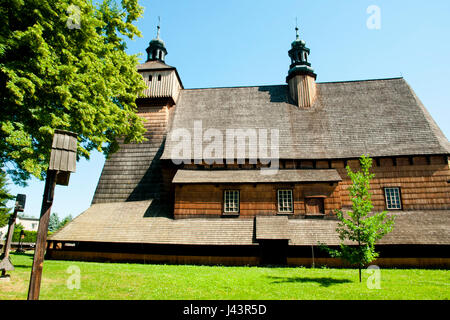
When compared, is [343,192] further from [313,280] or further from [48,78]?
[48,78]

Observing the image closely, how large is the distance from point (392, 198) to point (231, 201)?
35.0 feet

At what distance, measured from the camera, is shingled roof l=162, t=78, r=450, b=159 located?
19.5m

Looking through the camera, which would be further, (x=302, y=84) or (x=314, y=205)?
(x=302, y=84)

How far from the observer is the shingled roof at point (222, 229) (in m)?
16.0

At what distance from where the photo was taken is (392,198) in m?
18.4

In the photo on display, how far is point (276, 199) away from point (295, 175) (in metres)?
2.08

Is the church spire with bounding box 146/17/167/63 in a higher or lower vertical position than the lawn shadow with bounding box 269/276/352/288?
higher

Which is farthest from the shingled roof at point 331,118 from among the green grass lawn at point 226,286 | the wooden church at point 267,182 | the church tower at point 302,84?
the green grass lawn at point 226,286

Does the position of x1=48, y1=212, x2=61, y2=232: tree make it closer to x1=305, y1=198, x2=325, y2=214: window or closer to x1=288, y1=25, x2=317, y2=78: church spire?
x1=288, y1=25, x2=317, y2=78: church spire

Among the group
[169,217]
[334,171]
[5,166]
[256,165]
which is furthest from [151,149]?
[334,171]

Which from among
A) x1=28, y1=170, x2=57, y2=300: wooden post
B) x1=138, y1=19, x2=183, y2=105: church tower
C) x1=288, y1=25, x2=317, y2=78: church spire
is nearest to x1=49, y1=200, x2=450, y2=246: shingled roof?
x1=138, y1=19, x2=183, y2=105: church tower

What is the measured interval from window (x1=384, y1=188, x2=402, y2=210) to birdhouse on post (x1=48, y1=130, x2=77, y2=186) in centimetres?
1899

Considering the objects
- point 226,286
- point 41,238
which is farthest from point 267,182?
point 41,238

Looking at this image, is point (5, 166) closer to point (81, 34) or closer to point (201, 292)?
point (81, 34)
